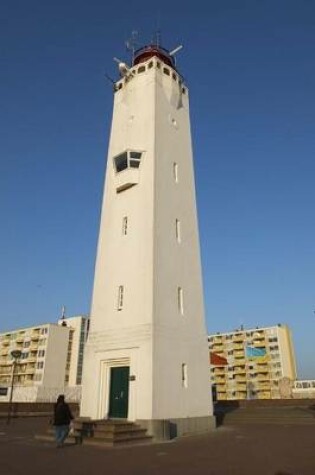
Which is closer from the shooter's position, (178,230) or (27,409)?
(178,230)

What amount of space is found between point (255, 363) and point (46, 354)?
56354mm

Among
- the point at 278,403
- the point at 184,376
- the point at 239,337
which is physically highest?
the point at 239,337

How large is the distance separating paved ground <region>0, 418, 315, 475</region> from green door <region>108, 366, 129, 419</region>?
3325 millimetres

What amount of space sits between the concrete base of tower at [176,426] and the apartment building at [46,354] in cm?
7449

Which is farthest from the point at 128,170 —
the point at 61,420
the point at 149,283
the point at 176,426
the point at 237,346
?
the point at 237,346

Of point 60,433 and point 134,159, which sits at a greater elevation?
point 134,159

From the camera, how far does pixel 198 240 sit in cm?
A: 2409

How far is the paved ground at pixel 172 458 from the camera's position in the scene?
9.91 m

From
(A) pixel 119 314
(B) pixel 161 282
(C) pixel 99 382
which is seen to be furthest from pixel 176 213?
(C) pixel 99 382

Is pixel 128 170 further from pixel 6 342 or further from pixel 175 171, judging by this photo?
pixel 6 342

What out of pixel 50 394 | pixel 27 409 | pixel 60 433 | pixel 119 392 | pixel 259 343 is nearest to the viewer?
pixel 60 433

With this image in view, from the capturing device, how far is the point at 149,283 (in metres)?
19.3

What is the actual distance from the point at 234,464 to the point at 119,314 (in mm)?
10486

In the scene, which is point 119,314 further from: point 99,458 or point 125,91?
point 125,91
